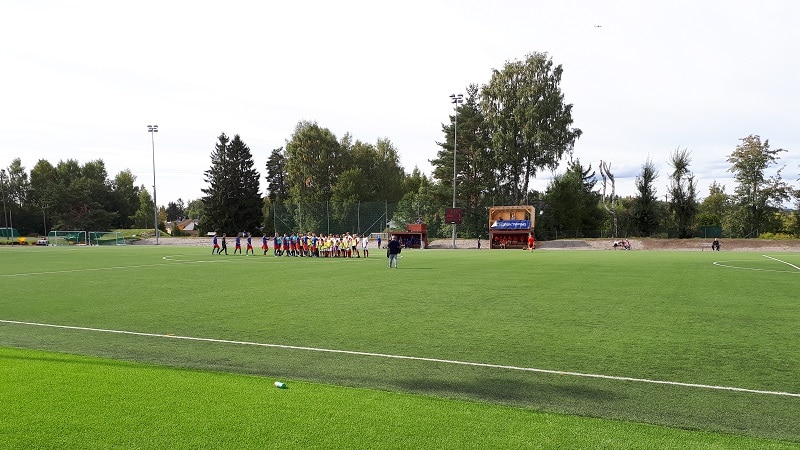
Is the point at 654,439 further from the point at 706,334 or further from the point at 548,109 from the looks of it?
the point at 548,109

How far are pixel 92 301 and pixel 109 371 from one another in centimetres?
851

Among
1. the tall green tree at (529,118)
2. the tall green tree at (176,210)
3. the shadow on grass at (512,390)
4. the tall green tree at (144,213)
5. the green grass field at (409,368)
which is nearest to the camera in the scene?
the green grass field at (409,368)

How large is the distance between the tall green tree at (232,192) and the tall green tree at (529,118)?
39.9 meters

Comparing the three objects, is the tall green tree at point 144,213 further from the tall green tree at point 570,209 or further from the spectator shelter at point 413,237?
the tall green tree at point 570,209

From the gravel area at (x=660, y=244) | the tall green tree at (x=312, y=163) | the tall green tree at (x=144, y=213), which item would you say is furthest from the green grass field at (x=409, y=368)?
the tall green tree at (x=144, y=213)

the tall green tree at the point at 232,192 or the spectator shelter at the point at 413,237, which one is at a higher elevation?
the tall green tree at the point at 232,192

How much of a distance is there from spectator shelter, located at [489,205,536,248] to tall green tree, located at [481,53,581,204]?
346 inches

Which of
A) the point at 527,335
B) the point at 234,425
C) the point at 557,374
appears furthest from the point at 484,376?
the point at 234,425

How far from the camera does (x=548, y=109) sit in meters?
57.8

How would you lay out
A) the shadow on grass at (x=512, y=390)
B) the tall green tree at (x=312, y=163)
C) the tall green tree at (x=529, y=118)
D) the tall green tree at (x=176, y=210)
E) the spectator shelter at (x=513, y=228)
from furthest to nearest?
the tall green tree at (x=176, y=210), the tall green tree at (x=312, y=163), the tall green tree at (x=529, y=118), the spectator shelter at (x=513, y=228), the shadow on grass at (x=512, y=390)

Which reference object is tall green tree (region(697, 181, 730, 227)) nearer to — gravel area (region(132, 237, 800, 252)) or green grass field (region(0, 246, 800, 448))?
gravel area (region(132, 237, 800, 252))

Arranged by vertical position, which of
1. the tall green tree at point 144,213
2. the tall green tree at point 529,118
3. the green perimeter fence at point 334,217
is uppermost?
the tall green tree at point 529,118

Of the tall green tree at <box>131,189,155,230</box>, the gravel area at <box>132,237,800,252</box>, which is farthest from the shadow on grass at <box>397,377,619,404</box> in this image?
the tall green tree at <box>131,189,155,230</box>

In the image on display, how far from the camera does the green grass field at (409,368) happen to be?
457cm
